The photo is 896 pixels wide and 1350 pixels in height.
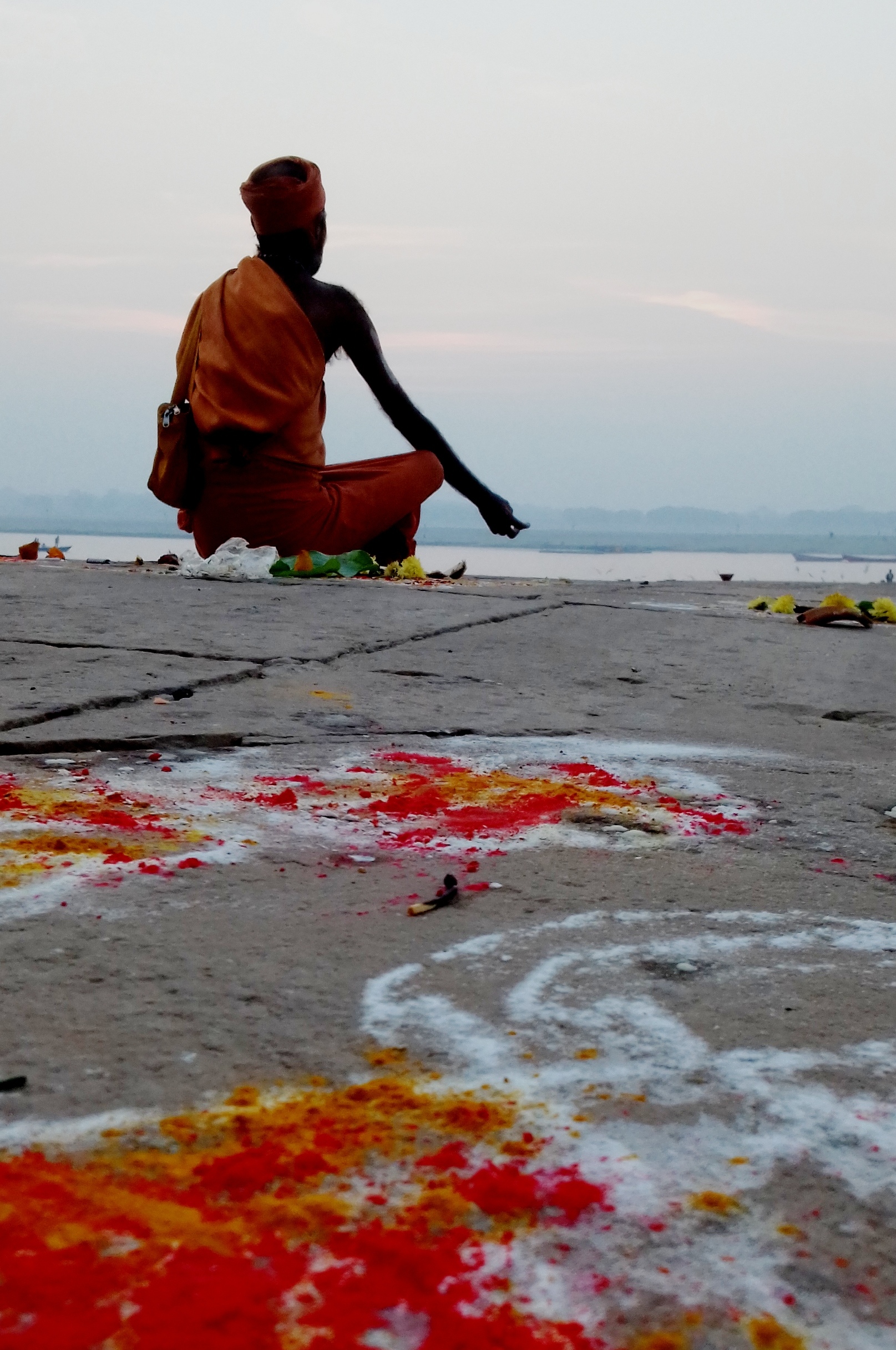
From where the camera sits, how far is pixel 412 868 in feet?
5.22

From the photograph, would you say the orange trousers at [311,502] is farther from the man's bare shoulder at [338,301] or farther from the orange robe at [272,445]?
the man's bare shoulder at [338,301]

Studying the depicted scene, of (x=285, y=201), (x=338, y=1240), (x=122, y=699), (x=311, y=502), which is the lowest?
(x=338, y=1240)

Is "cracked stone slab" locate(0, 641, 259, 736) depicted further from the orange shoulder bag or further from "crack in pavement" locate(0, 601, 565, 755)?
the orange shoulder bag

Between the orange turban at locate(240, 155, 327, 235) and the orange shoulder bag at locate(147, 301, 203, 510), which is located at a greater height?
the orange turban at locate(240, 155, 327, 235)

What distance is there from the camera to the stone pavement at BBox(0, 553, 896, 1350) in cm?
80

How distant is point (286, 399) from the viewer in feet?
16.8

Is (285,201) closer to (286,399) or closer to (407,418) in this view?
(286,399)

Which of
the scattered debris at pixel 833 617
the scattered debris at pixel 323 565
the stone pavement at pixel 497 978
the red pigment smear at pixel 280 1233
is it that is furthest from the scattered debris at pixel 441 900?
the scattered debris at pixel 323 565

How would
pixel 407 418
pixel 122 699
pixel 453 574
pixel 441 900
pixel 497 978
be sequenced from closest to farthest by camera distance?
pixel 497 978, pixel 441 900, pixel 122 699, pixel 407 418, pixel 453 574

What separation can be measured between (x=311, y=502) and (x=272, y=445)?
29 centimetres

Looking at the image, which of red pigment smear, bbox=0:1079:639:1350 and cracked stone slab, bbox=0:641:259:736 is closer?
red pigment smear, bbox=0:1079:639:1350

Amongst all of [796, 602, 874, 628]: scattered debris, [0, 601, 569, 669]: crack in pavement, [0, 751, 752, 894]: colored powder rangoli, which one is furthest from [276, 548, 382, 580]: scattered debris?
[0, 751, 752, 894]: colored powder rangoli

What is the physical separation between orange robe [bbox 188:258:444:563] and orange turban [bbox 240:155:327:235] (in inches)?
6.5

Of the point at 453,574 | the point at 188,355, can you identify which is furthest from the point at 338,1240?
the point at 453,574
